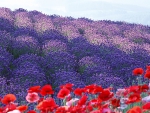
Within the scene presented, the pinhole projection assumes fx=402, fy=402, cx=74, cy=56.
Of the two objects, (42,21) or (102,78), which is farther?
(42,21)

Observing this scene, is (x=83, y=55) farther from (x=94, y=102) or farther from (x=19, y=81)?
(x=94, y=102)

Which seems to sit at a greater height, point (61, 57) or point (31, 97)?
point (61, 57)

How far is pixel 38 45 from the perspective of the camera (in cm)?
695

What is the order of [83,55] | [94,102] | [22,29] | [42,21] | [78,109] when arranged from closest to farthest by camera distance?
[78,109] → [94,102] → [83,55] → [22,29] → [42,21]

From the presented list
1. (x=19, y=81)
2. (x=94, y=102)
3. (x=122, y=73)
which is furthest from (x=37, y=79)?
(x=94, y=102)

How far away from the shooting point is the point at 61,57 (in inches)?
241

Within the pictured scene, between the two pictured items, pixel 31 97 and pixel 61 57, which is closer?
pixel 31 97

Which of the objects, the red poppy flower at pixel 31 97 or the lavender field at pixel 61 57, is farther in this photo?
the lavender field at pixel 61 57

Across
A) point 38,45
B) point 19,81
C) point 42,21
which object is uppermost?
point 42,21

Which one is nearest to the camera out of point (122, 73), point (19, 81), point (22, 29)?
point (19, 81)

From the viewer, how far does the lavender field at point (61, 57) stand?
17.2 ft

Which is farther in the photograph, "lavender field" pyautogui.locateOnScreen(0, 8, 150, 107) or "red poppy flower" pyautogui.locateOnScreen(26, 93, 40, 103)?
"lavender field" pyautogui.locateOnScreen(0, 8, 150, 107)

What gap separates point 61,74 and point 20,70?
55 cm

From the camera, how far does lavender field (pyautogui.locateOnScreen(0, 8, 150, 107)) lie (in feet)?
17.2
